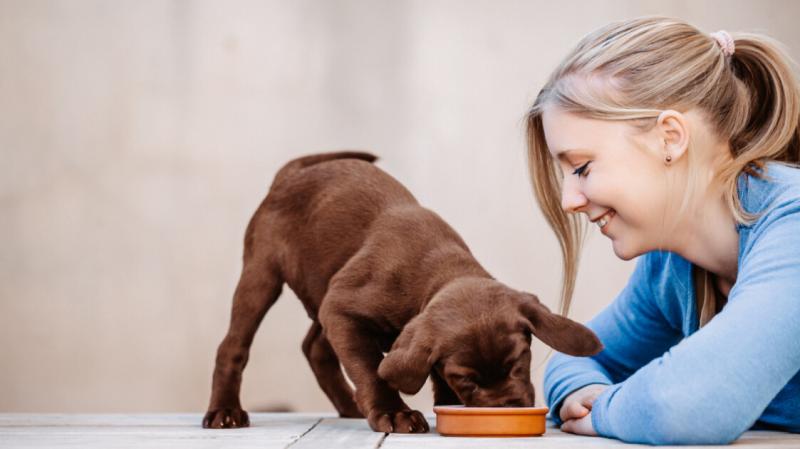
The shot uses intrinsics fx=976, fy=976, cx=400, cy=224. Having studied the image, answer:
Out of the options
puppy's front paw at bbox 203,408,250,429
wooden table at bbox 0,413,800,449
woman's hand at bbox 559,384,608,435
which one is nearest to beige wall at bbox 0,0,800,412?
wooden table at bbox 0,413,800,449

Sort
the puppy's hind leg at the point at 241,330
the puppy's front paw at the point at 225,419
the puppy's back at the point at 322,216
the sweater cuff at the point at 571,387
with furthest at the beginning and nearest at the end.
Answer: the puppy's back at the point at 322,216
the puppy's hind leg at the point at 241,330
the puppy's front paw at the point at 225,419
the sweater cuff at the point at 571,387

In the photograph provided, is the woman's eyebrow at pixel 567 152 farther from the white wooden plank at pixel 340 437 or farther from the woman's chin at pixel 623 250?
the white wooden plank at pixel 340 437

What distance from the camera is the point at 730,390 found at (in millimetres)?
1464

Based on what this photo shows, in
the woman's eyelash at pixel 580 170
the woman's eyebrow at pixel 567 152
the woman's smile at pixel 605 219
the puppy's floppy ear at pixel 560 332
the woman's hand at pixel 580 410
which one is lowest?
the woman's hand at pixel 580 410

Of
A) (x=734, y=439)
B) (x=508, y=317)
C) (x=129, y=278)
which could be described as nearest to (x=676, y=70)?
(x=508, y=317)

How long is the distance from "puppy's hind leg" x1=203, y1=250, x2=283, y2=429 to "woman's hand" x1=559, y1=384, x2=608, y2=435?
2.37 ft

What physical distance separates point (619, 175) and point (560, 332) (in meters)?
0.35

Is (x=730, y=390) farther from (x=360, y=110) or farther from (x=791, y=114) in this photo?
(x=360, y=110)

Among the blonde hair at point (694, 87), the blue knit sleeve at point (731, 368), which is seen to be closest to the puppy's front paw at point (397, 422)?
the blue knit sleeve at point (731, 368)

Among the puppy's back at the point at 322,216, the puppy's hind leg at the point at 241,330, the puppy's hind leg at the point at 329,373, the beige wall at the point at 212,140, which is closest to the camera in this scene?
the puppy's hind leg at the point at 241,330

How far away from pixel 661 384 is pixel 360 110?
279 cm

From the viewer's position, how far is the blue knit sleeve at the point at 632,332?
86.1 inches

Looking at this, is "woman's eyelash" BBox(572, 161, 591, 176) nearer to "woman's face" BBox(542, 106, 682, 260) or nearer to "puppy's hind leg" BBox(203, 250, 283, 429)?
"woman's face" BBox(542, 106, 682, 260)

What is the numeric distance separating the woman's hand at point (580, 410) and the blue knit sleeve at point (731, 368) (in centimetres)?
25
